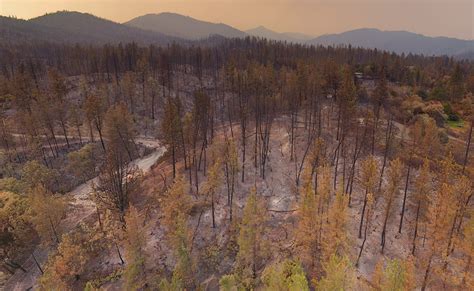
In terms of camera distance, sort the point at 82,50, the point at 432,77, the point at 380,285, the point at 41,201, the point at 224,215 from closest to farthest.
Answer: the point at 380,285 < the point at 41,201 < the point at 224,215 < the point at 432,77 < the point at 82,50

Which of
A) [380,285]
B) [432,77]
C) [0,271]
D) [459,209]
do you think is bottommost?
[0,271]

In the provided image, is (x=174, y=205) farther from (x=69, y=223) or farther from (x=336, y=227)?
(x=69, y=223)

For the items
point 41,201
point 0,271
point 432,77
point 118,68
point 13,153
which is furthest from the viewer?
point 432,77

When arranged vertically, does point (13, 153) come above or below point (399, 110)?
below

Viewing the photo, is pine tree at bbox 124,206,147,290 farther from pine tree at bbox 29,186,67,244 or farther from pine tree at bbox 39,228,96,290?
pine tree at bbox 29,186,67,244

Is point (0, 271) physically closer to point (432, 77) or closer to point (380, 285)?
point (380, 285)

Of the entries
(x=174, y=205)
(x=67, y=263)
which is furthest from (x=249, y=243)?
(x=67, y=263)

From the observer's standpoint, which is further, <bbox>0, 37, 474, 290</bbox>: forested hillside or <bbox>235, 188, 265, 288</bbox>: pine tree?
<bbox>235, 188, 265, 288</bbox>: pine tree

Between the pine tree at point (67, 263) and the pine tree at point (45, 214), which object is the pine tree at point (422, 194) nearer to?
the pine tree at point (67, 263)

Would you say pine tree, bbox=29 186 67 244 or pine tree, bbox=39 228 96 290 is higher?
pine tree, bbox=29 186 67 244

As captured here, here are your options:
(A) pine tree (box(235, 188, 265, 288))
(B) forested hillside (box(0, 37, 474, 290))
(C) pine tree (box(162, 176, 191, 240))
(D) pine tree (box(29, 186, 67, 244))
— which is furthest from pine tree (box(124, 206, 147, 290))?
(D) pine tree (box(29, 186, 67, 244))

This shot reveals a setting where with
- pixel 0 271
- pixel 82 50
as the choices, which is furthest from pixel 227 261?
pixel 82 50
